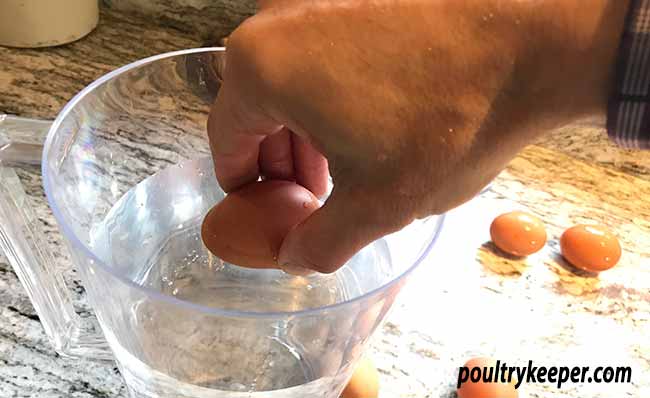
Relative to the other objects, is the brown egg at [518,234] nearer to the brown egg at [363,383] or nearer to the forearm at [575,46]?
the brown egg at [363,383]

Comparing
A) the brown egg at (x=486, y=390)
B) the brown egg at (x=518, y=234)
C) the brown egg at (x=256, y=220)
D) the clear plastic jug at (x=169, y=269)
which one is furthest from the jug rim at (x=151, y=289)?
the brown egg at (x=518, y=234)

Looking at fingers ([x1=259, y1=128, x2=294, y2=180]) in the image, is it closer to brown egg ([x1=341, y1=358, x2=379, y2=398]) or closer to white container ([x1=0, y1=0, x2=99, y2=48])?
brown egg ([x1=341, y1=358, x2=379, y2=398])

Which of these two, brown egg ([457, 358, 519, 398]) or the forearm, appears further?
brown egg ([457, 358, 519, 398])

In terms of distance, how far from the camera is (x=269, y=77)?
0.47m

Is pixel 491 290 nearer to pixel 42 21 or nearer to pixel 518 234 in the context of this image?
pixel 518 234

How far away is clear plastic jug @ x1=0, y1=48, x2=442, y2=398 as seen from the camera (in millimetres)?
583

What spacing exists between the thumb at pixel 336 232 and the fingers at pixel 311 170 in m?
0.16

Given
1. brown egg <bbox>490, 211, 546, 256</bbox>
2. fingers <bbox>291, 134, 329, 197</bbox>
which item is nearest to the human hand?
fingers <bbox>291, 134, 329, 197</bbox>

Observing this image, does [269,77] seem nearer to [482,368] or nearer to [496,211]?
[482,368]

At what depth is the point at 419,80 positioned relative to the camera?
1.47 feet

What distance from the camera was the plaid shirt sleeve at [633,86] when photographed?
1.45ft

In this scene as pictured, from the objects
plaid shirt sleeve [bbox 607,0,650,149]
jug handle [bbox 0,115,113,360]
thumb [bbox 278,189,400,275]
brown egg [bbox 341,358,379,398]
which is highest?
plaid shirt sleeve [bbox 607,0,650,149]

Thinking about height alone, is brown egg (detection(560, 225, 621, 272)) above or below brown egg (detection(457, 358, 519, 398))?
above

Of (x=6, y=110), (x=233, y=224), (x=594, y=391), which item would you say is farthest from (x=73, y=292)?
(x=594, y=391)
